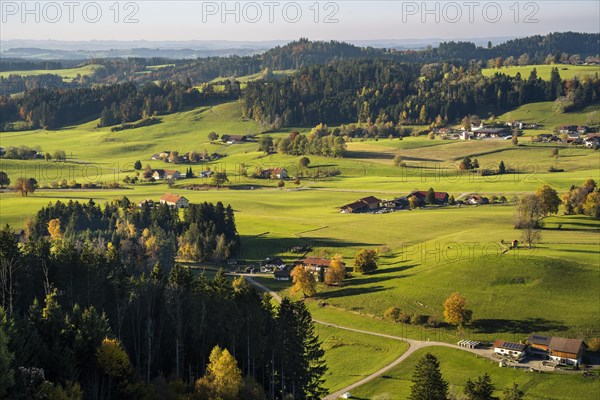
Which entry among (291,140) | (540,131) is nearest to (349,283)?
(291,140)

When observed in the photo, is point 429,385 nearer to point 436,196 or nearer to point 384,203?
point 384,203

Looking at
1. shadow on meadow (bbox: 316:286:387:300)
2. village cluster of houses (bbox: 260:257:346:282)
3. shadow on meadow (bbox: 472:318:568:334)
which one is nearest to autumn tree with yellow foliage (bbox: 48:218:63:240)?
village cluster of houses (bbox: 260:257:346:282)

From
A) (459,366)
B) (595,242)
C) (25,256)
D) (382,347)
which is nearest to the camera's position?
(25,256)

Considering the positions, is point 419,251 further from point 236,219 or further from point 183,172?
point 183,172

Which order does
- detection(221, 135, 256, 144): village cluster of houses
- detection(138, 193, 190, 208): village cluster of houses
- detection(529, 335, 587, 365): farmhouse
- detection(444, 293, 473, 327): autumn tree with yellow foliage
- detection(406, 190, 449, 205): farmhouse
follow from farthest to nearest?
detection(221, 135, 256, 144): village cluster of houses
detection(406, 190, 449, 205): farmhouse
detection(138, 193, 190, 208): village cluster of houses
detection(444, 293, 473, 327): autumn tree with yellow foliage
detection(529, 335, 587, 365): farmhouse

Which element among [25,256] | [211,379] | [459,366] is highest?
[25,256]

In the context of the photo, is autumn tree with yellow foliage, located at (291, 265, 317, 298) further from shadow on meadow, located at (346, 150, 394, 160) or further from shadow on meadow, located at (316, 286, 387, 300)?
shadow on meadow, located at (346, 150, 394, 160)
